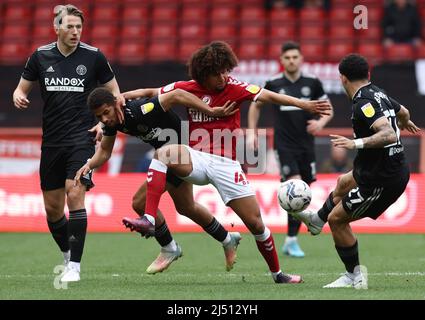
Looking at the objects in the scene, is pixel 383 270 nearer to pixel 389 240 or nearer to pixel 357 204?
pixel 357 204

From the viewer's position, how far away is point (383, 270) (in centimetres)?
965

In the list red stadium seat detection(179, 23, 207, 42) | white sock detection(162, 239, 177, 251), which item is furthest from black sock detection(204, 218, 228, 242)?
red stadium seat detection(179, 23, 207, 42)

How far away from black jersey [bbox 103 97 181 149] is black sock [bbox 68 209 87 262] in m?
0.81

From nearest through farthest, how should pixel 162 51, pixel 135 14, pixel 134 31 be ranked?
pixel 162 51 < pixel 134 31 < pixel 135 14

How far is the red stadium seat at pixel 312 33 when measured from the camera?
63.9 feet

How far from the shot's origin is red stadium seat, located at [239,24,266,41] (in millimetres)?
19688

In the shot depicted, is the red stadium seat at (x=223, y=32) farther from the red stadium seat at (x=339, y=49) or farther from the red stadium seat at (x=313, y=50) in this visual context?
the red stadium seat at (x=339, y=49)

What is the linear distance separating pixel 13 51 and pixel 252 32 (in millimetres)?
4901

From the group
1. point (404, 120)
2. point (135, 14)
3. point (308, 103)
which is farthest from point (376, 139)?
point (135, 14)

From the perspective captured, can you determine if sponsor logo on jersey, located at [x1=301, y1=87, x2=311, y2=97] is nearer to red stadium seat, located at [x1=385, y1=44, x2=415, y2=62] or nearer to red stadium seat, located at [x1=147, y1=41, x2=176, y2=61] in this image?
red stadium seat, located at [x1=385, y1=44, x2=415, y2=62]

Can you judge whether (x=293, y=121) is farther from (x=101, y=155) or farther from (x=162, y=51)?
(x=162, y=51)

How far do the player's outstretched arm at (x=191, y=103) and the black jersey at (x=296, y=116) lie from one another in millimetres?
3846

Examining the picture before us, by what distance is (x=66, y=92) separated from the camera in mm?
8945

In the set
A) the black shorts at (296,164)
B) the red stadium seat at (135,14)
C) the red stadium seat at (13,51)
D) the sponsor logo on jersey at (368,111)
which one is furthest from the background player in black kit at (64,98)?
the red stadium seat at (135,14)
